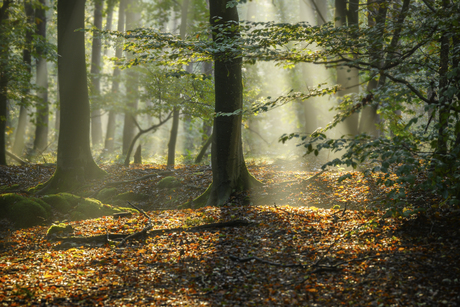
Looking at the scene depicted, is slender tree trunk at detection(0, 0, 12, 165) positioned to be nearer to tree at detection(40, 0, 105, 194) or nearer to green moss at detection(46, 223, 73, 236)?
tree at detection(40, 0, 105, 194)

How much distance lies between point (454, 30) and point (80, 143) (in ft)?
33.8

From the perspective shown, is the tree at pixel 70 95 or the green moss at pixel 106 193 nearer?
the green moss at pixel 106 193

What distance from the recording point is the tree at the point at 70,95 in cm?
1022

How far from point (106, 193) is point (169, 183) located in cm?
200

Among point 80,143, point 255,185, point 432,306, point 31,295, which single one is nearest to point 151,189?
point 80,143

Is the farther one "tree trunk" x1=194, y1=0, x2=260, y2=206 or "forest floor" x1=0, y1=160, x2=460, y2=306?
"tree trunk" x1=194, y1=0, x2=260, y2=206

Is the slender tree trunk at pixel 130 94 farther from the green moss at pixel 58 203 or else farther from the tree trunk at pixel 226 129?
the tree trunk at pixel 226 129

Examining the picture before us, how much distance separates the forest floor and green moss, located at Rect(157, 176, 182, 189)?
267 centimetres

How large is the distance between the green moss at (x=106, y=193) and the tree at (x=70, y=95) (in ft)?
3.25

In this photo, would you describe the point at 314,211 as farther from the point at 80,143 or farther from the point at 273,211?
the point at 80,143

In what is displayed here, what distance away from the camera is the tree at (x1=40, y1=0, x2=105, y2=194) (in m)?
10.2

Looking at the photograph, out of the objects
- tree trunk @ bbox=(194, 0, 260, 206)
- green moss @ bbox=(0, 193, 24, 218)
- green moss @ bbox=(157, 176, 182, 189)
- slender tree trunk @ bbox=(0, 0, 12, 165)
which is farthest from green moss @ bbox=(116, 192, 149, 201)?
slender tree trunk @ bbox=(0, 0, 12, 165)

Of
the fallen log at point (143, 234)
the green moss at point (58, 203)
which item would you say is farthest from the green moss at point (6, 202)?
the fallen log at point (143, 234)

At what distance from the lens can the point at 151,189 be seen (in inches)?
420
